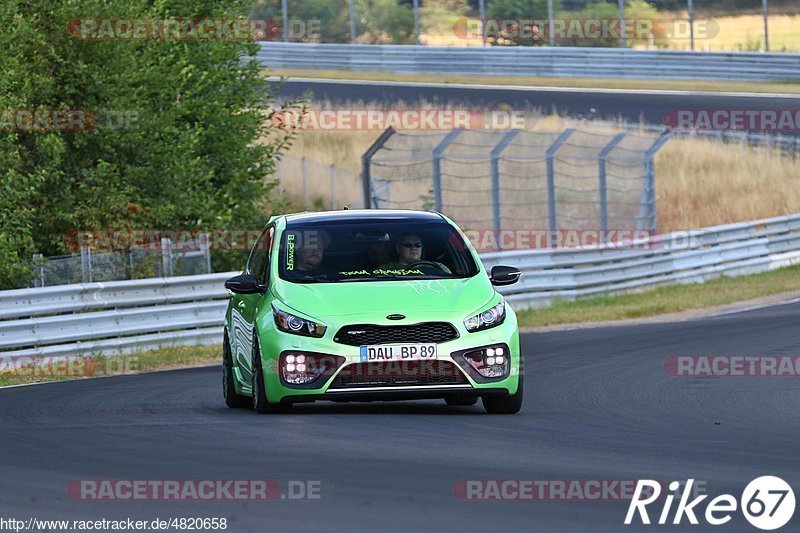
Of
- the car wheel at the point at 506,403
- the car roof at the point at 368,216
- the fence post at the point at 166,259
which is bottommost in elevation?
the fence post at the point at 166,259

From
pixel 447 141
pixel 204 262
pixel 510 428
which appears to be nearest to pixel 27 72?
pixel 204 262

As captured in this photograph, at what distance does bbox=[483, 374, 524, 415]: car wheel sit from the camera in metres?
11.2

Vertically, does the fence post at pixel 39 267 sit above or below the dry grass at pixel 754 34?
below

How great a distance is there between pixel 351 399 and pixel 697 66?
3655cm

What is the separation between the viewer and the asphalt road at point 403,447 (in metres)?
7.14

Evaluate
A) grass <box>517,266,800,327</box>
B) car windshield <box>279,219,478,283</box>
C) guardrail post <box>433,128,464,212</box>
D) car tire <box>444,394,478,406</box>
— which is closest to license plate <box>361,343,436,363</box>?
car windshield <box>279,219,478,283</box>

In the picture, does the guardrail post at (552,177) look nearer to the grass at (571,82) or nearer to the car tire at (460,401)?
the car tire at (460,401)

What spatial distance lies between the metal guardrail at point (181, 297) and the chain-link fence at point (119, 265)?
607 millimetres

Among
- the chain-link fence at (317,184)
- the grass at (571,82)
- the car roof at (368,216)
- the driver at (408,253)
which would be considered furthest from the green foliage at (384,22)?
the driver at (408,253)

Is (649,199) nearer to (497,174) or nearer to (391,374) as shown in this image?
(497,174)

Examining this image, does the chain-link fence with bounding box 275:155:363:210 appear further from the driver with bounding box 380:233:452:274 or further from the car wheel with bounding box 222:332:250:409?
the driver with bounding box 380:233:452:274

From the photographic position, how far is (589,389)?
524 inches

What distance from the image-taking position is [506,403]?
1120cm

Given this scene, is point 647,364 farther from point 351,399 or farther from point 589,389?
point 351,399
